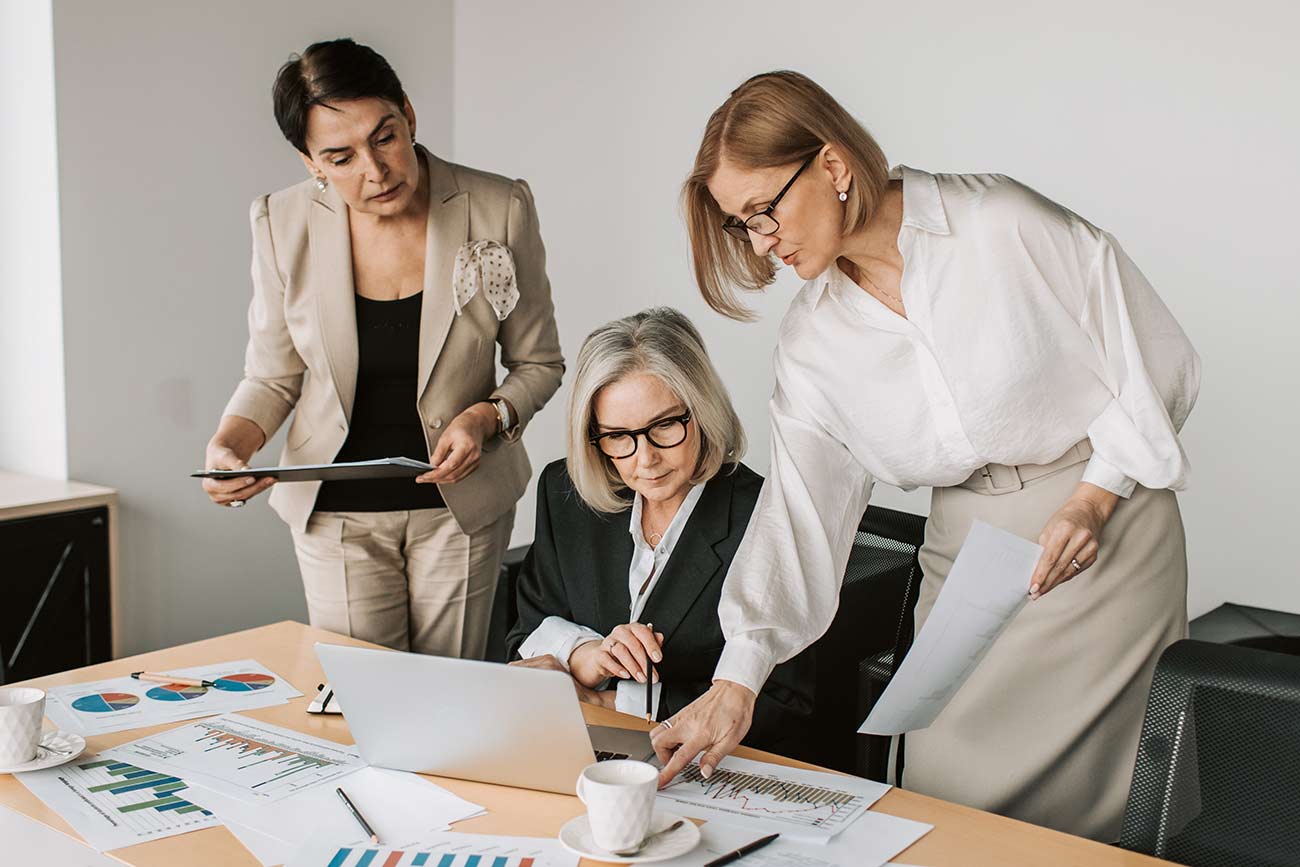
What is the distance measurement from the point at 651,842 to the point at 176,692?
3.01 ft

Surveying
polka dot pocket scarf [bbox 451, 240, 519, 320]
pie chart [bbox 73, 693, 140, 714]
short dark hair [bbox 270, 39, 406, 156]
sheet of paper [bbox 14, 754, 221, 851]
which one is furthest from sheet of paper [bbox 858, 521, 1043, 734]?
short dark hair [bbox 270, 39, 406, 156]

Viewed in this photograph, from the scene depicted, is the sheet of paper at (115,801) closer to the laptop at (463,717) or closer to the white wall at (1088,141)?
the laptop at (463,717)

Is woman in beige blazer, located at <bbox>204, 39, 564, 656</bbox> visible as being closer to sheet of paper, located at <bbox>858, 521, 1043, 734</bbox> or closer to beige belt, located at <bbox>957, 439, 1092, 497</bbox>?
beige belt, located at <bbox>957, 439, 1092, 497</bbox>

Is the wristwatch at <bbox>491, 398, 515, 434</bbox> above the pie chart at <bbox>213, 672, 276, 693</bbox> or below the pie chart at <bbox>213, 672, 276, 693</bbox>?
above

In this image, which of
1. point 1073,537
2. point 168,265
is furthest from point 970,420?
point 168,265

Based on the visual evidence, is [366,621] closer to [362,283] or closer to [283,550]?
[362,283]

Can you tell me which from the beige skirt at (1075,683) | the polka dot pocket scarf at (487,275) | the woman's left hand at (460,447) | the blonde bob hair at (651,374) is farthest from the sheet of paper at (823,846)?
the polka dot pocket scarf at (487,275)

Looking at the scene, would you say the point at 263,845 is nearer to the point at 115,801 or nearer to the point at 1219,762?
the point at 115,801

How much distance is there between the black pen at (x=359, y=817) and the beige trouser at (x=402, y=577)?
104cm

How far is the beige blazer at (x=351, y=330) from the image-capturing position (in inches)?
98.3

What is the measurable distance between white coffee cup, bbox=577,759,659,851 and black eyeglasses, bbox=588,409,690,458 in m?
0.88

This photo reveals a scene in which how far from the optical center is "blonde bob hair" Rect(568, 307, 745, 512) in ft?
7.09

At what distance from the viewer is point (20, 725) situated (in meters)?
1.57

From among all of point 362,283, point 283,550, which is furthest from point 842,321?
point 283,550
